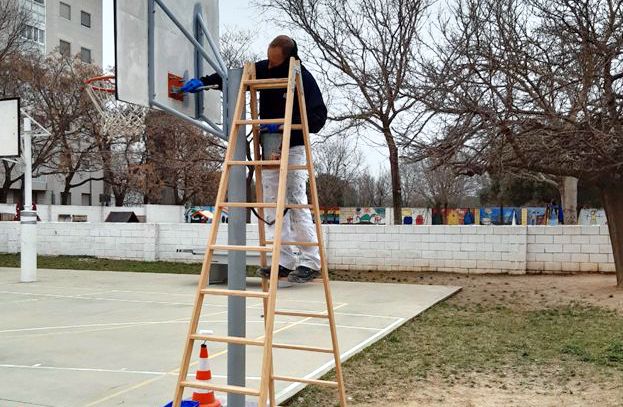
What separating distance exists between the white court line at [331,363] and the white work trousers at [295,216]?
5.10ft

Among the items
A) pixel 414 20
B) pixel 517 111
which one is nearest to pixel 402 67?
pixel 414 20

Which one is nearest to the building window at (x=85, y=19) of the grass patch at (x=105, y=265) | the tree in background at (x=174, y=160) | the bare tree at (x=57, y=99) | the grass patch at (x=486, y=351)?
the tree in background at (x=174, y=160)

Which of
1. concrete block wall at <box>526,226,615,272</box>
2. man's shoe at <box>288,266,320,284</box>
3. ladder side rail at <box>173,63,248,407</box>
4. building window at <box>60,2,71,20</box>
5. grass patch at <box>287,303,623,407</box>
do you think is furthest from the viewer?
building window at <box>60,2,71,20</box>

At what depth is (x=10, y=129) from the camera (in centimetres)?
1430

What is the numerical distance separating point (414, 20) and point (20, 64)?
77.5 ft

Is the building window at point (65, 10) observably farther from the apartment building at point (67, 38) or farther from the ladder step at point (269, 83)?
the ladder step at point (269, 83)

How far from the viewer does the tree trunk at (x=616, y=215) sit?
1266 centimetres

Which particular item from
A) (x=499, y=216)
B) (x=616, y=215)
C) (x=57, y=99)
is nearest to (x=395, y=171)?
(x=616, y=215)

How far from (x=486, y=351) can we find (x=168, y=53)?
5561 millimetres

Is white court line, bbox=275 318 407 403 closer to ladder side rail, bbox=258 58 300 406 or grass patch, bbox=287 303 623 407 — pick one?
grass patch, bbox=287 303 623 407

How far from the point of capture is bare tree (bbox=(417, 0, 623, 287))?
11.0 meters

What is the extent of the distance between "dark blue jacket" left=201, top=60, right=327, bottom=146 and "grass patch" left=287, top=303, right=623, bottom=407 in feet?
8.38

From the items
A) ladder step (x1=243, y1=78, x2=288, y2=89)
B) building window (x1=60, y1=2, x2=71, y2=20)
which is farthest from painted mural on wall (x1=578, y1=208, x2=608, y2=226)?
building window (x1=60, y1=2, x2=71, y2=20)

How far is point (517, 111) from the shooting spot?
11555 millimetres
